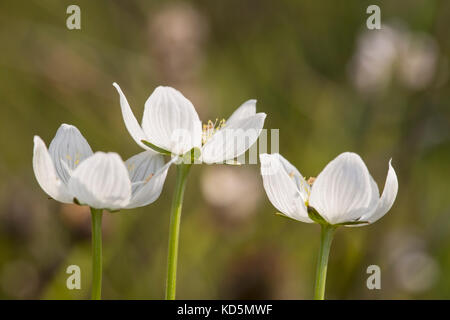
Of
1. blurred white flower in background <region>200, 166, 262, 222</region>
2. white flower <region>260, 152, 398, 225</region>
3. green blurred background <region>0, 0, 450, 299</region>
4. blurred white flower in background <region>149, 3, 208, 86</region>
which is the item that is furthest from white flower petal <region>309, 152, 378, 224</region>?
blurred white flower in background <region>149, 3, 208, 86</region>

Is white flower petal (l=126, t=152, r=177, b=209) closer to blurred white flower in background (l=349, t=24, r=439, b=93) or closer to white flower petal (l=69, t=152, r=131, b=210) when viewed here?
white flower petal (l=69, t=152, r=131, b=210)

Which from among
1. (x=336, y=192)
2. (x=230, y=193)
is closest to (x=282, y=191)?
(x=336, y=192)

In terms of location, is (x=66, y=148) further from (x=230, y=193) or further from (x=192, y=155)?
(x=230, y=193)

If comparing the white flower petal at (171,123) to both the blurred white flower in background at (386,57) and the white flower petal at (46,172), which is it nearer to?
the white flower petal at (46,172)

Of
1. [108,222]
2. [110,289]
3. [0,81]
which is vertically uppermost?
[0,81]

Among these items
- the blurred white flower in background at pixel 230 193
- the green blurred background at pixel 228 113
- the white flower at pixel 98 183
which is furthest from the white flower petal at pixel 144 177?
the blurred white flower in background at pixel 230 193

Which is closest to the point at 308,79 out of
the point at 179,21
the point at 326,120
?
the point at 326,120

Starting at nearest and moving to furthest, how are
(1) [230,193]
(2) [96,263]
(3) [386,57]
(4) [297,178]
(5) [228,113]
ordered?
(2) [96,263], (4) [297,178], (1) [230,193], (3) [386,57], (5) [228,113]
